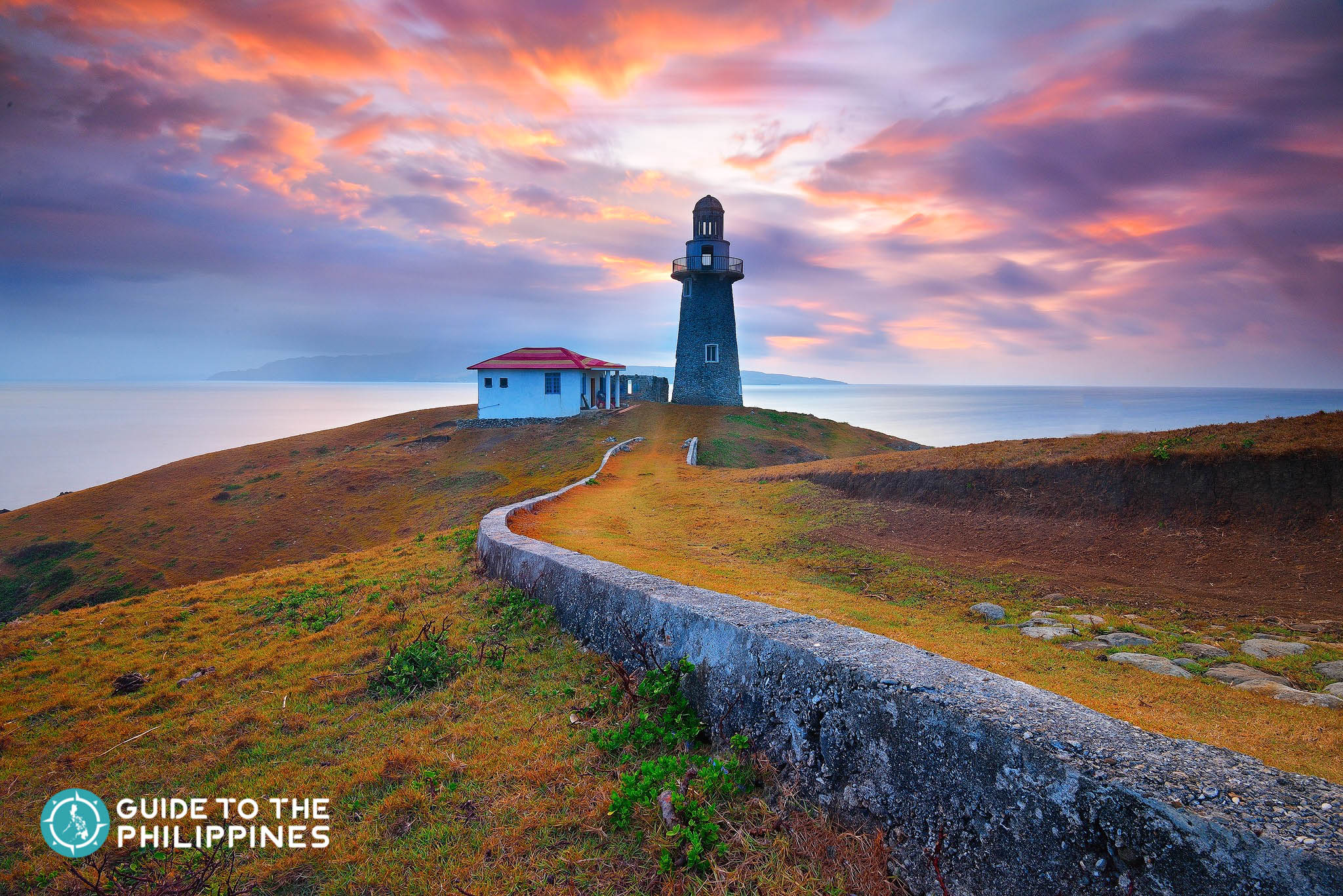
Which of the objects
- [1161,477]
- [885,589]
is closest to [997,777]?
[885,589]

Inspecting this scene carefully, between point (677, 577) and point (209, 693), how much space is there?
520 centimetres

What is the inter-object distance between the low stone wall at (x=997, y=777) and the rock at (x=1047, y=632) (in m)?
4.71

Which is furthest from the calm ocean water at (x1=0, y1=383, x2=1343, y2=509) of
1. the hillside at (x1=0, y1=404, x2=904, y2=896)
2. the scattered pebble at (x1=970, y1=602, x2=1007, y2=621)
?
the hillside at (x1=0, y1=404, x2=904, y2=896)

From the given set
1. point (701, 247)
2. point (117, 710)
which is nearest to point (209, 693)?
point (117, 710)

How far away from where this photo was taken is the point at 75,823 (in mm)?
4242

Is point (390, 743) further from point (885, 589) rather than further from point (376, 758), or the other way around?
point (885, 589)

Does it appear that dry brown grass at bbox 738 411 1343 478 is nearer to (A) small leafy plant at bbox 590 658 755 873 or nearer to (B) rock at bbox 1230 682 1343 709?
(B) rock at bbox 1230 682 1343 709

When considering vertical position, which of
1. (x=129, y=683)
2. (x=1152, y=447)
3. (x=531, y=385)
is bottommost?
(x=129, y=683)

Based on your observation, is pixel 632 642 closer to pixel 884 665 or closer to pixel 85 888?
pixel 884 665

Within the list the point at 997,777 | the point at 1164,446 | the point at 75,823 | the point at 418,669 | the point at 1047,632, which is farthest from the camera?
the point at 1164,446

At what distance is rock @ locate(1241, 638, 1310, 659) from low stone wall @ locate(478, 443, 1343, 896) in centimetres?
562

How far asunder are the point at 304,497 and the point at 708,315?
1098 inches

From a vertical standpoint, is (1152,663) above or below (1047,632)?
above

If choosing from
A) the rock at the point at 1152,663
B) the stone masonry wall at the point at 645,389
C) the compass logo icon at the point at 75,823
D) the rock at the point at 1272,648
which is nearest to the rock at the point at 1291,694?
the rock at the point at 1152,663
